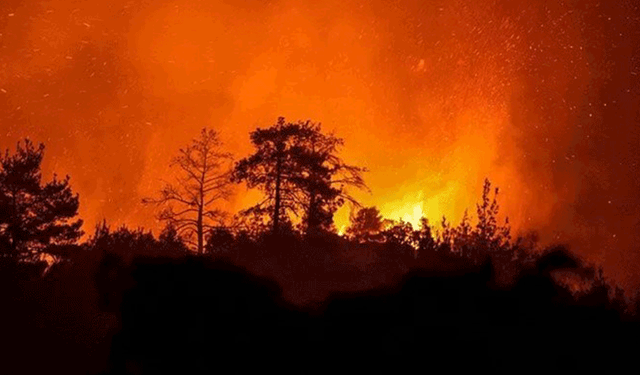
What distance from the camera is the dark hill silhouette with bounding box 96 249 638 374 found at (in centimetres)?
1093

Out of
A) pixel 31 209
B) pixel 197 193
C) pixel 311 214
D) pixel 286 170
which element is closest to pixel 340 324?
pixel 31 209

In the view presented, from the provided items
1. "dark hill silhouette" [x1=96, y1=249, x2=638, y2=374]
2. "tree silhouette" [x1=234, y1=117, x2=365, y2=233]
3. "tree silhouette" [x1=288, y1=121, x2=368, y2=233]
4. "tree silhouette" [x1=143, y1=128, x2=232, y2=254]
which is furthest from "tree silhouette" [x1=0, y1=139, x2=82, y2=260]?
"dark hill silhouette" [x1=96, y1=249, x2=638, y2=374]

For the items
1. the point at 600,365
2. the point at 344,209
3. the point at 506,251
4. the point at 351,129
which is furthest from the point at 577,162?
the point at 600,365

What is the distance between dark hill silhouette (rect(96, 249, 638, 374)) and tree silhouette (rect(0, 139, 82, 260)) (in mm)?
21377

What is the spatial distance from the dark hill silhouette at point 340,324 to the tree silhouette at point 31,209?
21.4 m

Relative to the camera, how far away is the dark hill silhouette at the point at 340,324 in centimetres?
1093

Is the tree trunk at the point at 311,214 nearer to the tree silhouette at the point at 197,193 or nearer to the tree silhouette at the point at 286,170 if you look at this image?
the tree silhouette at the point at 286,170

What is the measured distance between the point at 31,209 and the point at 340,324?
2550 cm

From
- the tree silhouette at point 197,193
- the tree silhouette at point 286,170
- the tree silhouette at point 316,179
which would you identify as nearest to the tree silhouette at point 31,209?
the tree silhouette at point 197,193

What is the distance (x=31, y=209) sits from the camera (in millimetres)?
34500

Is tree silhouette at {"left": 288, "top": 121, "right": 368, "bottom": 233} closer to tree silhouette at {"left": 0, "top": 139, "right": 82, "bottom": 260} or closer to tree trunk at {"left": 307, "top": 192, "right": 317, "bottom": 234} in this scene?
tree trunk at {"left": 307, "top": 192, "right": 317, "bottom": 234}

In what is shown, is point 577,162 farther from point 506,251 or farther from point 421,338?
point 421,338

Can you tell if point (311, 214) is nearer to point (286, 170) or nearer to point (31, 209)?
point (286, 170)

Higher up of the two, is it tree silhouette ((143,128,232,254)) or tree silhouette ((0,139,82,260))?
tree silhouette ((143,128,232,254))
